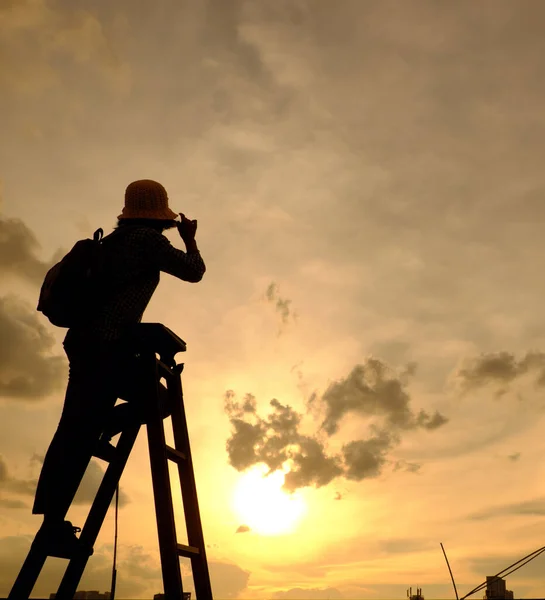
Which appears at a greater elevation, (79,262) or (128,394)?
(79,262)

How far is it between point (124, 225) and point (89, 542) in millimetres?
3022

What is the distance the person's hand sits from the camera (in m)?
6.69

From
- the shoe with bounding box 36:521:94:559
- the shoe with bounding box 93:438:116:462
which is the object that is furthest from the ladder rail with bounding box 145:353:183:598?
the shoe with bounding box 36:521:94:559

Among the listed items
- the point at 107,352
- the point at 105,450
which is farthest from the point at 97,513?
the point at 107,352

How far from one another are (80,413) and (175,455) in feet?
4.07

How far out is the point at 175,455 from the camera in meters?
6.72

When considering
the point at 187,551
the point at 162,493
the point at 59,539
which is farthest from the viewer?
the point at 187,551

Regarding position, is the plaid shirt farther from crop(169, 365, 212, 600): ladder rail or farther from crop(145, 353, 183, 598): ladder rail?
crop(169, 365, 212, 600): ladder rail

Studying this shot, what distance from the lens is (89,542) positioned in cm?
597

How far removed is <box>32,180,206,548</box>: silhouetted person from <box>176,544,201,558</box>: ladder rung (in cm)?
97

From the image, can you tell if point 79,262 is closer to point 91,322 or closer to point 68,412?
point 91,322

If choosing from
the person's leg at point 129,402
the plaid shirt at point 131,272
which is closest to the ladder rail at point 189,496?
the person's leg at point 129,402

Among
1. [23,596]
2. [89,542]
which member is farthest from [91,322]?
[23,596]

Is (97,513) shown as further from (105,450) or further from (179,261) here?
(179,261)
